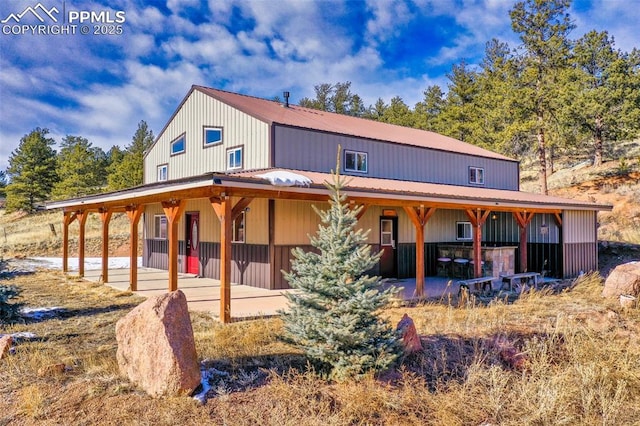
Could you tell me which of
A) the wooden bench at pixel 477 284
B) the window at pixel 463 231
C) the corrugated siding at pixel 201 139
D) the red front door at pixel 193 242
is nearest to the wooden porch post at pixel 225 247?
the corrugated siding at pixel 201 139

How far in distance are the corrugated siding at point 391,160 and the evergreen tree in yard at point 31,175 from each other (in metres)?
35.5

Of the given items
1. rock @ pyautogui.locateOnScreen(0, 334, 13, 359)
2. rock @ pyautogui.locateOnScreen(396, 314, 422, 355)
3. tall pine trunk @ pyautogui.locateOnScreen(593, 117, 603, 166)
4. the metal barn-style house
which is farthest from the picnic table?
tall pine trunk @ pyautogui.locateOnScreen(593, 117, 603, 166)

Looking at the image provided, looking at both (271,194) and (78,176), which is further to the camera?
(78,176)

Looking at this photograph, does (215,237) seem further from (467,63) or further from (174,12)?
(467,63)

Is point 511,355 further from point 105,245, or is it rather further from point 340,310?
point 105,245

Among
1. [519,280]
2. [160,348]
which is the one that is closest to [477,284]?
[519,280]

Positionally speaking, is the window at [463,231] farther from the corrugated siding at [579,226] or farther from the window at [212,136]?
the window at [212,136]

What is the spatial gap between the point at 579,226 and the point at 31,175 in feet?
141

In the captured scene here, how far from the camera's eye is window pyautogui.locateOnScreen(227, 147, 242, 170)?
13336 mm

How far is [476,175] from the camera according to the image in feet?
59.6

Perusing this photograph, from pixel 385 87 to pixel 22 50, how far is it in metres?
30.7

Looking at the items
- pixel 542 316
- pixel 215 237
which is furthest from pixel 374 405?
pixel 215 237

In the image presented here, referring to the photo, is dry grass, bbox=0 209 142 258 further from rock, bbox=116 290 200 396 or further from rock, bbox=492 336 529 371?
rock, bbox=492 336 529 371

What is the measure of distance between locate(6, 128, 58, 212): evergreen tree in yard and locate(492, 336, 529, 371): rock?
42655 millimetres
